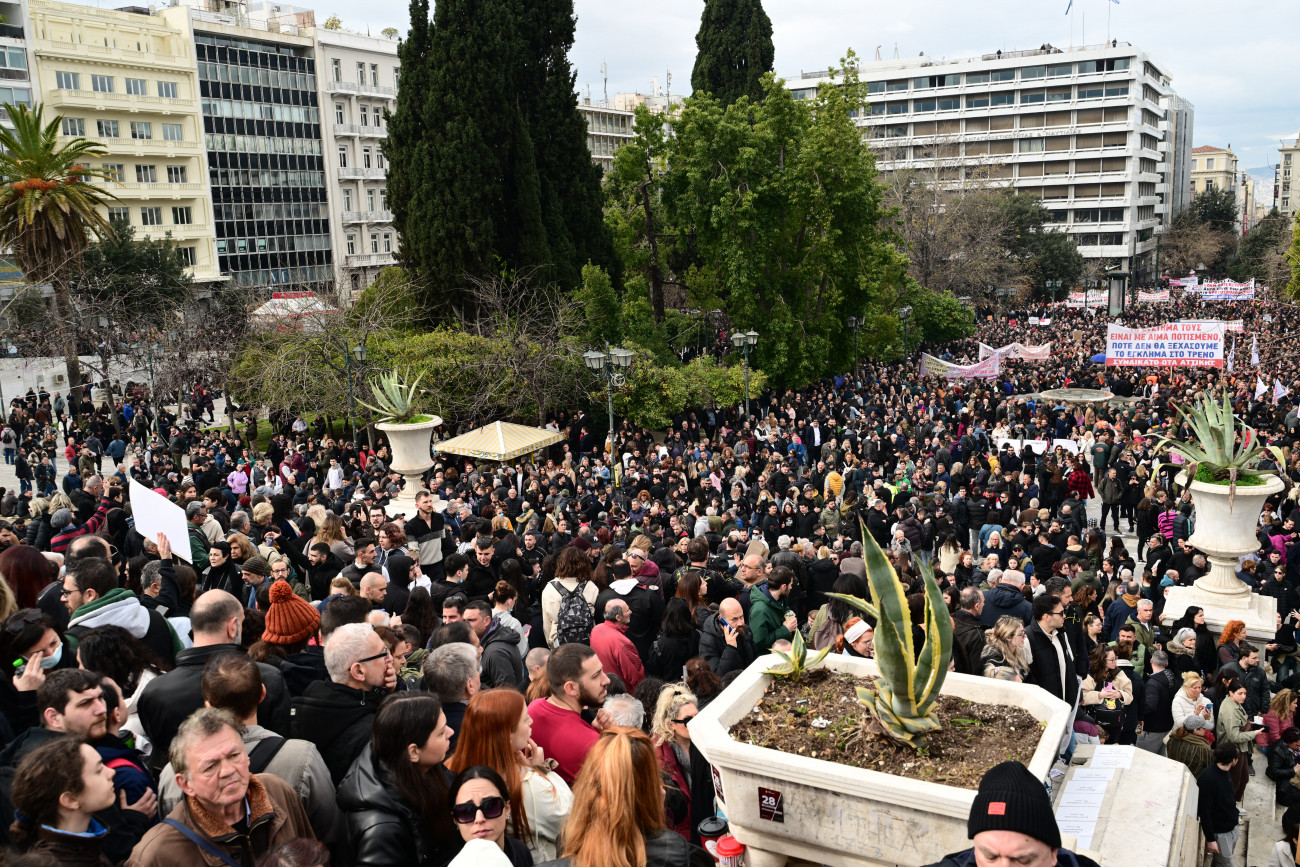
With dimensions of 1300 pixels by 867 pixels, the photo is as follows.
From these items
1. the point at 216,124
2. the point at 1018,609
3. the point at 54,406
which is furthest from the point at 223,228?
the point at 1018,609

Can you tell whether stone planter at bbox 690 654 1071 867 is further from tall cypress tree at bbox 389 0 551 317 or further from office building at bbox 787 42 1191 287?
office building at bbox 787 42 1191 287

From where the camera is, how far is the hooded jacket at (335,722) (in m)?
4.22

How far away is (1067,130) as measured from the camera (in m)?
81.3

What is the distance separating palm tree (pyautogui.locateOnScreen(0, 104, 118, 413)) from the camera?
1166 inches

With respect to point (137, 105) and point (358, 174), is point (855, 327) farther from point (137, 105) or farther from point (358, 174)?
point (358, 174)

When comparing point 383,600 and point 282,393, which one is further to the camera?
point 282,393

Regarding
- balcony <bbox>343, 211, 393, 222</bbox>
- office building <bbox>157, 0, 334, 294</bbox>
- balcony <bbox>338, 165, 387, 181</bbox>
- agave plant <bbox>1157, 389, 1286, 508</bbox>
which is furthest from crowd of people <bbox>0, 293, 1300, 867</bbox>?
balcony <bbox>338, 165, 387, 181</bbox>

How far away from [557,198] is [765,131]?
21.0 feet

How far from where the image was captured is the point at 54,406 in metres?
31.3

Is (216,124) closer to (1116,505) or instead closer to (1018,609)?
(1116,505)

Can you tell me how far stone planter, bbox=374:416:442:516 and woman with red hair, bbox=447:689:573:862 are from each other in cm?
1064

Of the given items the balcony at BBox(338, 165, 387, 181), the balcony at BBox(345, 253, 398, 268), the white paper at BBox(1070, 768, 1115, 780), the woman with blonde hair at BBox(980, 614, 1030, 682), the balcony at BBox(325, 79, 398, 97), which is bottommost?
the white paper at BBox(1070, 768, 1115, 780)

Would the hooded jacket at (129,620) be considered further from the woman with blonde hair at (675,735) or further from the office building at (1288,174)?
the office building at (1288,174)

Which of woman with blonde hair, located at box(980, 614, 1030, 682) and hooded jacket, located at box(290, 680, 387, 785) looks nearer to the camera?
hooded jacket, located at box(290, 680, 387, 785)
